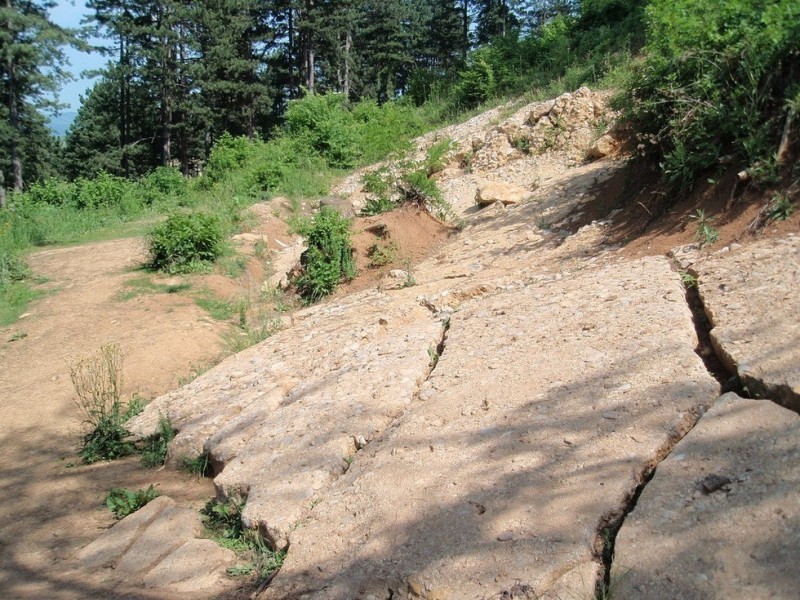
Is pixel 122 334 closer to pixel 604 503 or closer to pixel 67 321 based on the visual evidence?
pixel 67 321

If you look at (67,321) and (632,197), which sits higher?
(632,197)

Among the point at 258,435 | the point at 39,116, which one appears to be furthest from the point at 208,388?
the point at 39,116

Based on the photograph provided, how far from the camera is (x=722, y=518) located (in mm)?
2264

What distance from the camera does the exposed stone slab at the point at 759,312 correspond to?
287cm

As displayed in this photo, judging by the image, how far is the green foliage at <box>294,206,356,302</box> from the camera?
9.02 meters

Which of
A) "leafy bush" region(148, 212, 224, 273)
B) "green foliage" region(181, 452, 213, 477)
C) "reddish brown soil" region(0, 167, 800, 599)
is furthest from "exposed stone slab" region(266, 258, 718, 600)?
"leafy bush" region(148, 212, 224, 273)

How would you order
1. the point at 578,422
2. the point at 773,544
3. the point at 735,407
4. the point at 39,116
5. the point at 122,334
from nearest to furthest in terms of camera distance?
1. the point at 773,544
2. the point at 735,407
3. the point at 578,422
4. the point at 122,334
5. the point at 39,116

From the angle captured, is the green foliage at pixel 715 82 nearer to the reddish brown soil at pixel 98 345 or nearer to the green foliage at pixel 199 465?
the reddish brown soil at pixel 98 345

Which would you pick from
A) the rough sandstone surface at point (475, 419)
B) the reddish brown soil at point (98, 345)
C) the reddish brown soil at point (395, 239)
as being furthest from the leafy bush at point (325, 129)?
the rough sandstone surface at point (475, 419)

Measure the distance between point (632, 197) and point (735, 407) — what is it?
4.19 meters

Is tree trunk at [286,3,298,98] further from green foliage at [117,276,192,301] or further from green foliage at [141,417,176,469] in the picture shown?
green foliage at [141,417,176,469]

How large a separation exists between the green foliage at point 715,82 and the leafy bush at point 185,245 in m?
6.75

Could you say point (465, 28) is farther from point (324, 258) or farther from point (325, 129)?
point (324, 258)

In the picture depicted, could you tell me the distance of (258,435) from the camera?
431cm
